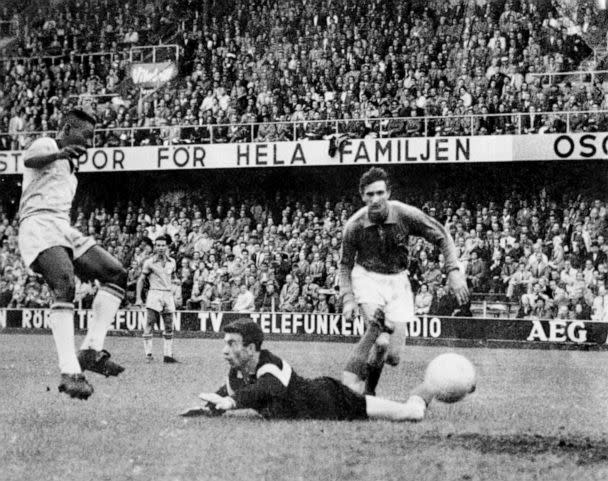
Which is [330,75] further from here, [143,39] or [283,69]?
[143,39]

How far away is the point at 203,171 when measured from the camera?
24.6 m

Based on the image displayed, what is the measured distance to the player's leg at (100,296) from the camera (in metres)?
7.25

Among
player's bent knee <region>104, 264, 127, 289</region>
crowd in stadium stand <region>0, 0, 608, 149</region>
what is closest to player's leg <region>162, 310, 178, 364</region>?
player's bent knee <region>104, 264, 127, 289</region>

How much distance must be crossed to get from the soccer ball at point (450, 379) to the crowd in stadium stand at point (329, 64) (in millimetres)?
13233

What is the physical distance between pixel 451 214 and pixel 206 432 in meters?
14.6

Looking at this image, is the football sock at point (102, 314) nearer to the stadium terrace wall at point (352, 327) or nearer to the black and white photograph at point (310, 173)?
the black and white photograph at point (310, 173)

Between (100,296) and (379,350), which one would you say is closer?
(100,296)

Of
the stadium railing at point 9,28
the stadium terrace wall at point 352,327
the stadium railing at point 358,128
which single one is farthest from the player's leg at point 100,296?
the stadium railing at point 358,128

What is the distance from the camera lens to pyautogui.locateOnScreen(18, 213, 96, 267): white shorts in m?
7.16

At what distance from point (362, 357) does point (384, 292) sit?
596 mm

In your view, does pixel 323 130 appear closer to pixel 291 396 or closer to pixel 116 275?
pixel 116 275

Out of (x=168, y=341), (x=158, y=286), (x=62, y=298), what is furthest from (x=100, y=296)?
(x=158, y=286)

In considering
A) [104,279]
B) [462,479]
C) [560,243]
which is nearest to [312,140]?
[560,243]

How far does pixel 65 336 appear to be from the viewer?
7156 millimetres
